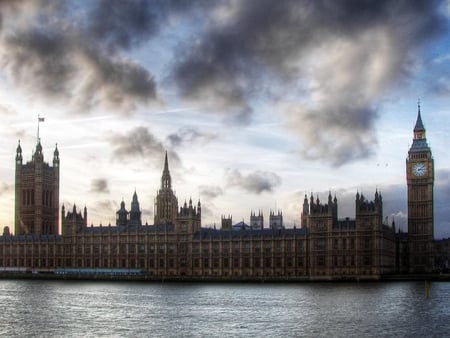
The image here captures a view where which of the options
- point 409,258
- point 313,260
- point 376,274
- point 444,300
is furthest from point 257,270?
point 444,300

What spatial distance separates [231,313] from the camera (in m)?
83.1

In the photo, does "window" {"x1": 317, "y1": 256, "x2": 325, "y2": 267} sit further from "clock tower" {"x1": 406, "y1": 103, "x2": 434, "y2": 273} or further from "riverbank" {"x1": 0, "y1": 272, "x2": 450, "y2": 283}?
"clock tower" {"x1": 406, "y1": 103, "x2": 434, "y2": 273}

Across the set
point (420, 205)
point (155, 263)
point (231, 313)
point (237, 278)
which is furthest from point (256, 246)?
point (231, 313)

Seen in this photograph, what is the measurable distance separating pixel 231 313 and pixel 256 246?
79.0 meters

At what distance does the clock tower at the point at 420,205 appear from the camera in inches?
6978

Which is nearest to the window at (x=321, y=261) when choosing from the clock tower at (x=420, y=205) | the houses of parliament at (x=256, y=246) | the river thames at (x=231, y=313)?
the houses of parliament at (x=256, y=246)

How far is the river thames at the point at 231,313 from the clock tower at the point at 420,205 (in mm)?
59649

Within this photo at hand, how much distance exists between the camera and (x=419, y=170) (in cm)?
18150

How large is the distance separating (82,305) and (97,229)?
289ft

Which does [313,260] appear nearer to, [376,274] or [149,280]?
[376,274]

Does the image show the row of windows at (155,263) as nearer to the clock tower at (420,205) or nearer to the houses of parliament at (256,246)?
the houses of parliament at (256,246)

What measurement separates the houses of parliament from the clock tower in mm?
226

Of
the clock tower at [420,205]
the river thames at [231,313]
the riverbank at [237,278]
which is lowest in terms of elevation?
the riverbank at [237,278]

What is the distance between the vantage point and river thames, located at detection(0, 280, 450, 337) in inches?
2687
